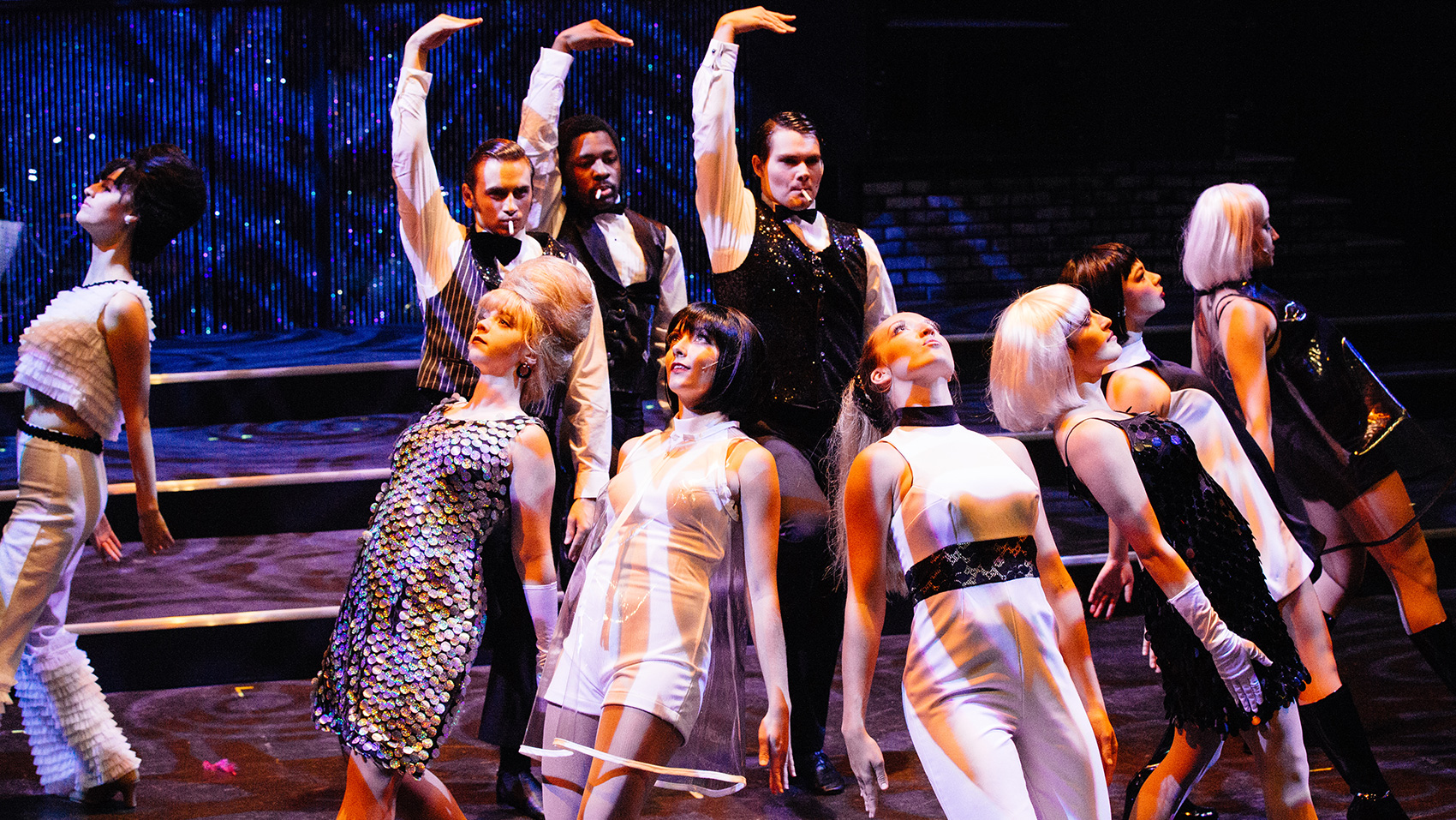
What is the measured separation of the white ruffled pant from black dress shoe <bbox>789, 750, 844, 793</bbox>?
158 centimetres

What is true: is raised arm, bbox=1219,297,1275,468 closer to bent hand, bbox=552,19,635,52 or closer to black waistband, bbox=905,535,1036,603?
black waistband, bbox=905,535,1036,603

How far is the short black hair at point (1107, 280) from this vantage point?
2902 millimetres

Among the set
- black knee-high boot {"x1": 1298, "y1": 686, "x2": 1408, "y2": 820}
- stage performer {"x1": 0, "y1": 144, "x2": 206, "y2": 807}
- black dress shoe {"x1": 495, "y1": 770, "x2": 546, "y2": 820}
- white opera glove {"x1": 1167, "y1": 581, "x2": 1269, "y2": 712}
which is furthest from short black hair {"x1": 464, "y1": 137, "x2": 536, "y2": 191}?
black knee-high boot {"x1": 1298, "y1": 686, "x2": 1408, "y2": 820}

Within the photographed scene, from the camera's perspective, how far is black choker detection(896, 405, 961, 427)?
7.95ft

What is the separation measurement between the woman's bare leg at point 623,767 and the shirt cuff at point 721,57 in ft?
5.57

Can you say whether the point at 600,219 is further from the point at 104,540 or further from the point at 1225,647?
the point at 1225,647

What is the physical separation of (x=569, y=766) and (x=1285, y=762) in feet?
4.35

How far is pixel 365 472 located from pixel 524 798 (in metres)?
1.96

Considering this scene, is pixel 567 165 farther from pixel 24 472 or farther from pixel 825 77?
pixel 825 77

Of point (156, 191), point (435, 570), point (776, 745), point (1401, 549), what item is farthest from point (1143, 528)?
point (156, 191)

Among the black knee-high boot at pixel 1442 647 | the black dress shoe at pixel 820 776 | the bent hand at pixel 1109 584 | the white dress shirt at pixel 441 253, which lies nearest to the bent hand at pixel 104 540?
the white dress shirt at pixel 441 253

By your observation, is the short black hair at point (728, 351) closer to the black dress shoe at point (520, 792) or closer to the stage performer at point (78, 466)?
the black dress shoe at point (520, 792)

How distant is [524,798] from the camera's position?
3.30 m

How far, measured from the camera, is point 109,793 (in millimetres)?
3268
